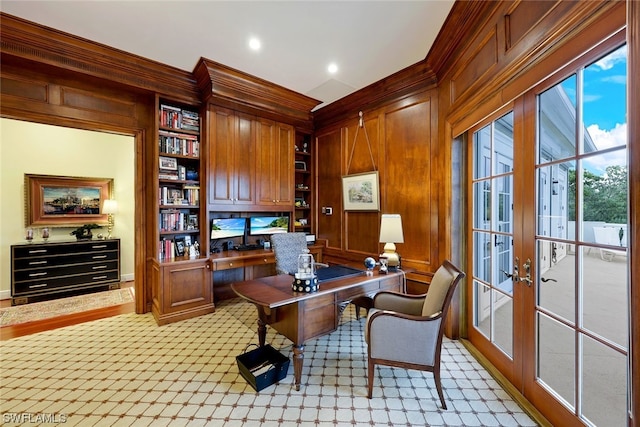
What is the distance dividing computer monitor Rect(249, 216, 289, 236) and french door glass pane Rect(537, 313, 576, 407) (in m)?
3.57

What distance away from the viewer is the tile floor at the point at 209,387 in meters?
1.82

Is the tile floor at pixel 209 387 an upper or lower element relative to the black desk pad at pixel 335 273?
lower

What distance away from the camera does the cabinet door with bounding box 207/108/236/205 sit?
3715 mm

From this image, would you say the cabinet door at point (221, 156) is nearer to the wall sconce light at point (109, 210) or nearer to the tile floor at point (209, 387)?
the tile floor at point (209, 387)

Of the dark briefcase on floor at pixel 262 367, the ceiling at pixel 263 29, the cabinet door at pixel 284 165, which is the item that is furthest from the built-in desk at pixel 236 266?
the ceiling at pixel 263 29

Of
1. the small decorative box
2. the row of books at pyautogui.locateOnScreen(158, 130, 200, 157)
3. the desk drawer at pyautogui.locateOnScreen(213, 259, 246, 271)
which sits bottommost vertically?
the desk drawer at pyautogui.locateOnScreen(213, 259, 246, 271)

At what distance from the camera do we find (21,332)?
307 centimetres

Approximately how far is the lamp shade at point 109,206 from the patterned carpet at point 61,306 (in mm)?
1492

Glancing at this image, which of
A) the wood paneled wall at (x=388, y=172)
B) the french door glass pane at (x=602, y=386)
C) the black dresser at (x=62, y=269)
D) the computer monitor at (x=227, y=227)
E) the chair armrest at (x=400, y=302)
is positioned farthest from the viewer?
the black dresser at (x=62, y=269)

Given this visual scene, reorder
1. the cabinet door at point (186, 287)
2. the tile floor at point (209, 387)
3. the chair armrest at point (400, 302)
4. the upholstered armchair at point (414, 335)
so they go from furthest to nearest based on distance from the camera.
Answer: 1. the cabinet door at point (186, 287)
2. the chair armrest at point (400, 302)
3. the upholstered armchair at point (414, 335)
4. the tile floor at point (209, 387)

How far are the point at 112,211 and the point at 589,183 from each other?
6529 mm

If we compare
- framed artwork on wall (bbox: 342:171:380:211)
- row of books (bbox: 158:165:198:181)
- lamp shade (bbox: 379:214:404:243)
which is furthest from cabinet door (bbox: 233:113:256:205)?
lamp shade (bbox: 379:214:404:243)

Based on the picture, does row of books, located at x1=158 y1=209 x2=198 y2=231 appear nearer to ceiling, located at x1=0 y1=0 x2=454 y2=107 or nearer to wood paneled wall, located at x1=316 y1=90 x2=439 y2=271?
ceiling, located at x1=0 y1=0 x2=454 y2=107

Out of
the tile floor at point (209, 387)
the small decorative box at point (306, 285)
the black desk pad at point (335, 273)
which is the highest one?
the small decorative box at point (306, 285)
